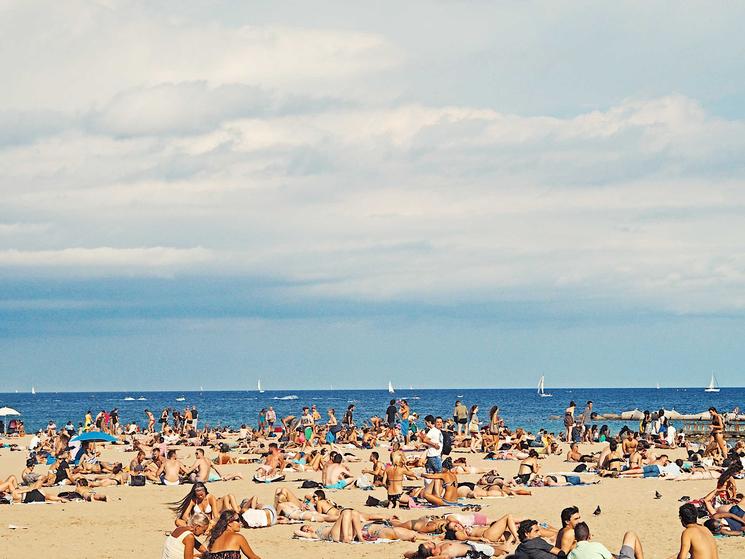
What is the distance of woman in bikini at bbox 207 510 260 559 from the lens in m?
12.1

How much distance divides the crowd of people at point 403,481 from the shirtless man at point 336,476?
1.4 inches

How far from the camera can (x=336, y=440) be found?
3684cm

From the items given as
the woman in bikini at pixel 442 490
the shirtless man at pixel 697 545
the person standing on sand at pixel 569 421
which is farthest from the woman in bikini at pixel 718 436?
the shirtless man at pixel 697 545

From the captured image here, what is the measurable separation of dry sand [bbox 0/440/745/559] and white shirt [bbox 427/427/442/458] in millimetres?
1490

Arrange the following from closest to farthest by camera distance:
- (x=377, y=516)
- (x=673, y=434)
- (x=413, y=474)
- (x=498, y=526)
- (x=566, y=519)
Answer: (x=566, y=519), (x=498, y=526), (x=377, y=516), (x=413, y=474), (x=673, y=434)

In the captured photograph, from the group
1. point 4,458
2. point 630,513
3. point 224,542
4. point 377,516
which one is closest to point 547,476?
point 630,513

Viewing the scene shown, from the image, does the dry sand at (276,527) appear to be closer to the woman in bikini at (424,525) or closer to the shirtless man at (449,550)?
the woman in bikini at (424,525)

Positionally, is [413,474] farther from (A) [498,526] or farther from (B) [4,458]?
(B) [4,458]

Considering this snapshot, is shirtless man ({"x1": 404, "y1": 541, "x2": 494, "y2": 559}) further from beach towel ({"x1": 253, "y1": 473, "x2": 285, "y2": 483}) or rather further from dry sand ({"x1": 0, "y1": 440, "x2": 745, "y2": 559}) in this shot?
beach towel ({"x1": 253, "y1": 473, "x2": 285, "y2": 483})

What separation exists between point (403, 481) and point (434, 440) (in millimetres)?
2306

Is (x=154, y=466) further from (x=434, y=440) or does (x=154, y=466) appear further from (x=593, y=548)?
(x=593, y=548)

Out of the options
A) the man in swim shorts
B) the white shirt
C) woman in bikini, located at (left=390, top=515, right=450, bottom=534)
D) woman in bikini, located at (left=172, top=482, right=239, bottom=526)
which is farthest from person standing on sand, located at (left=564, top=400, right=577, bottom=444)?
the man in swim shorts

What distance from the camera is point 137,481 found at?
24047 mm

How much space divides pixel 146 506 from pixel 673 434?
825 inches
